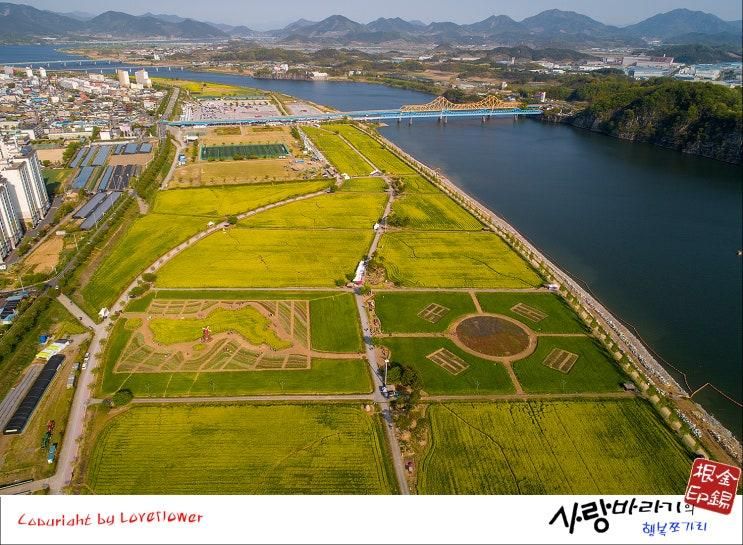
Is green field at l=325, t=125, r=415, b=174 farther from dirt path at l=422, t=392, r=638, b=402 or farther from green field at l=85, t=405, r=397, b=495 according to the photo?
green field at l=85, t=405, r=397, b=495

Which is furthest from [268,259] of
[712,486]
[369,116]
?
[369,116]

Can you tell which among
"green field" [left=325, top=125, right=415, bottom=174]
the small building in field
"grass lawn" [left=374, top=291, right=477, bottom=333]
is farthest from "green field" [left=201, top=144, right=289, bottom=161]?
"grass lawn" [left=374, top=291, right=477, bottom=333]

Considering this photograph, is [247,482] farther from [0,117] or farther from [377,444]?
[0,117]

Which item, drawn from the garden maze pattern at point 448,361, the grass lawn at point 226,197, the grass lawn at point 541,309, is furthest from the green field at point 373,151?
the garden maze pattern at point 448,361

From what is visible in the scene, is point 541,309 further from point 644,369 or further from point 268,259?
point 268,259

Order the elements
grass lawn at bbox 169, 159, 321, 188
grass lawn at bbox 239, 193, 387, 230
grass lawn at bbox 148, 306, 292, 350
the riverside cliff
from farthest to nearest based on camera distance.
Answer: the riverside cliff, grass lawn at bbox 169, 159, 321, 188, grass lawn at bbox 239, 193, 387, 230, grass lawn at bbox 148, 306, 292, 350

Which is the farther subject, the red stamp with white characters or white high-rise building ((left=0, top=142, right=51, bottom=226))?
white high-rise building ((left=0, top=142, right=51, bottom=226))
